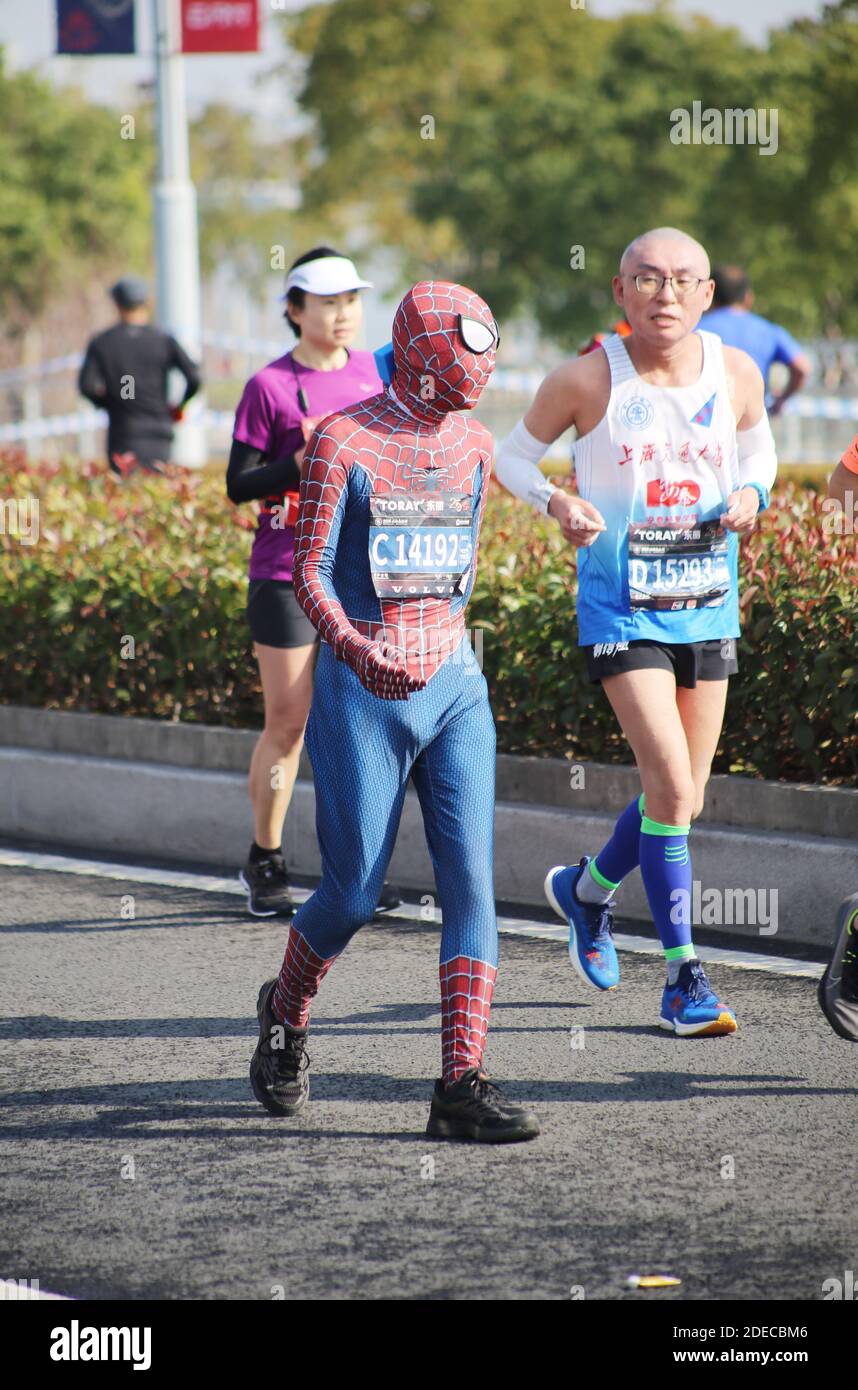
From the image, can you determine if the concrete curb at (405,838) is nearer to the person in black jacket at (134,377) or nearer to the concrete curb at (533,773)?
the concrete curb at (533,773)

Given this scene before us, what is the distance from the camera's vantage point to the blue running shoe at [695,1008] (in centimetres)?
534

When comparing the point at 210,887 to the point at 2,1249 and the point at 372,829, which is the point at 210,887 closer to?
the point at 372,829

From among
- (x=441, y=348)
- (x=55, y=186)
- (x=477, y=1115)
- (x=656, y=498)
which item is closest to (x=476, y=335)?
(x=441, y=348)

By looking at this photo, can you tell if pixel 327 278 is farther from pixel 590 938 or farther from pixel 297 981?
pixel 297 981

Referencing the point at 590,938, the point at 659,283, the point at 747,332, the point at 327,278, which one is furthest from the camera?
the point at 747,332

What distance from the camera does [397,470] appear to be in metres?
4.58

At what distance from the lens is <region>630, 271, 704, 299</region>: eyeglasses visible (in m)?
5.24

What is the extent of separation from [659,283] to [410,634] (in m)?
1.30

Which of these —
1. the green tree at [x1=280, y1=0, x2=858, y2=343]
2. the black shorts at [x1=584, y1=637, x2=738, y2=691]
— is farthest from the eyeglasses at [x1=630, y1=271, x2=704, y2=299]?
the green tree at [x1=280, y1=0, x2=858, y2=343]

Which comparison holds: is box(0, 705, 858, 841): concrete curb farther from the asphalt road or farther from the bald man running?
the bald man running

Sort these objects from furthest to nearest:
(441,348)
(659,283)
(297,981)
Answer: (659,283) < (297,981) < (441,348)

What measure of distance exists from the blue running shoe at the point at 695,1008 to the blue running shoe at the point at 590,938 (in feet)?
1.37

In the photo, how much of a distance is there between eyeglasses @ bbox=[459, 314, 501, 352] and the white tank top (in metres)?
0.86

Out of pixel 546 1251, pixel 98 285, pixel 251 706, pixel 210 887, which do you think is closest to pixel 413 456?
pixel 546 1251
